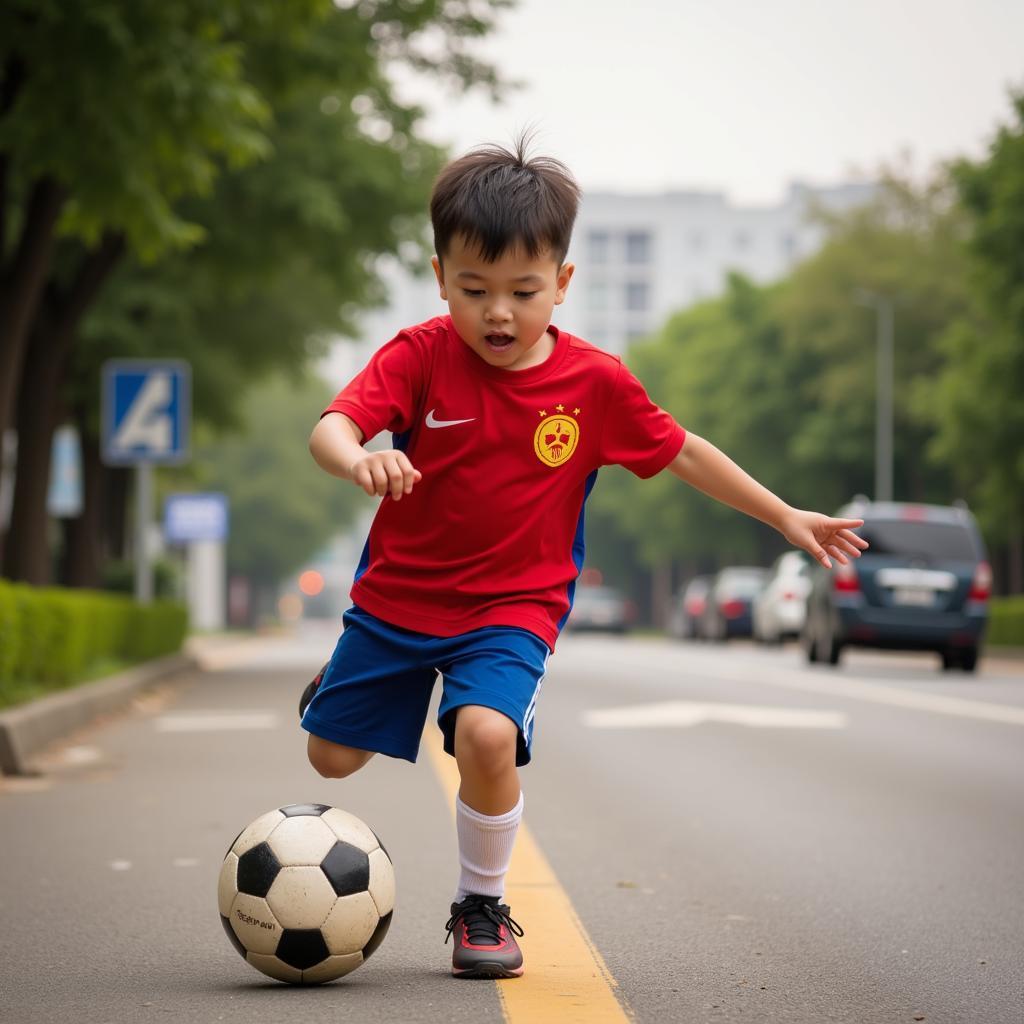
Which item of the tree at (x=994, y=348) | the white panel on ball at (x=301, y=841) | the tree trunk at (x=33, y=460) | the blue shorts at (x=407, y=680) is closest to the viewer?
the blue shorts at (x=407, y=680)

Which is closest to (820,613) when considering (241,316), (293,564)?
(241,316)

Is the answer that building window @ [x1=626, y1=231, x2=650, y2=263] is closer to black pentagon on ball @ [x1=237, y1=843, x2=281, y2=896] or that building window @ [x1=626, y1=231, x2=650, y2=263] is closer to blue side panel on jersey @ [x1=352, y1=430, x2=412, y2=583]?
blue side panel on jersey @ [x1=352, y1=430, x2=412, y2=583]

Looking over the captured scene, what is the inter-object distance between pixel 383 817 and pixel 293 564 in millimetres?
82346

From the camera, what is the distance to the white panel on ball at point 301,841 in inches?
190

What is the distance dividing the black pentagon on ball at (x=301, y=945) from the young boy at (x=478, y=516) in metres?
0.35

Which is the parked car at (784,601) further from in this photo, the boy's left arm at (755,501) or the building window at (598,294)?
the building window at (598,294)

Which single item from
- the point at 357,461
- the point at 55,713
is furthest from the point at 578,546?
the point at 55,713

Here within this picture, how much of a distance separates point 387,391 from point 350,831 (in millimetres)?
1091

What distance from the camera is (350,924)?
4809 millimetres

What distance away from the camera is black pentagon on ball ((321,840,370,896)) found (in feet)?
15.8

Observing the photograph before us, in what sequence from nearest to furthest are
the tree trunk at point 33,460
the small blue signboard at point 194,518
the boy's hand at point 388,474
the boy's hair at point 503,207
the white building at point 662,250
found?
the boy's hand at point 388,474 < the boy's hair at point 503,207 < the tree trunk at point 33,460 < the small blue signboard at point 194,518 < the white building at point 662,250

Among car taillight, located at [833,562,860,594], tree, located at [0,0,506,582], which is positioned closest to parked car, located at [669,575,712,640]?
tree, located at [0,0,506,582]

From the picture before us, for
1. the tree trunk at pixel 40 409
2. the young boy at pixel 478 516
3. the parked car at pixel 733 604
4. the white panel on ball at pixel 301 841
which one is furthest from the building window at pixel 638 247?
the white panel on ball at pixel 301 841

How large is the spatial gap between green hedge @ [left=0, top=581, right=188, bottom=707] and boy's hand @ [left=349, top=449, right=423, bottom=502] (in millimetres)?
7931
